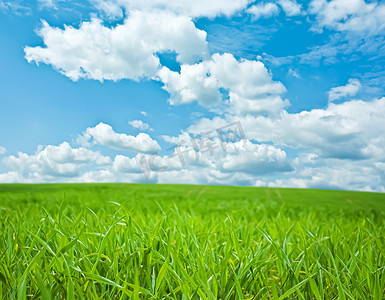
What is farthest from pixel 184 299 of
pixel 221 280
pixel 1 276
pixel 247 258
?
pixel 1 276

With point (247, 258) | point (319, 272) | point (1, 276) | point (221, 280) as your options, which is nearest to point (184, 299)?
point (221, 280)

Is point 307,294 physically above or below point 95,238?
below

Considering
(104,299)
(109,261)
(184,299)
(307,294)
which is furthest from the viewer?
(109,261)

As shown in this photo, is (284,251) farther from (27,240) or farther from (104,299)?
(27,240)

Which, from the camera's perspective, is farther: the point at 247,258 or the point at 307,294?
the point at 247,258

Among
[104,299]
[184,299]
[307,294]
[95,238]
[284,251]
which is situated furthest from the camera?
[95,238]

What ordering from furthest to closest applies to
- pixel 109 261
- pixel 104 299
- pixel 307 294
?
1. pixel 109 261
2. pixel 307 294
3. pixel 104 299

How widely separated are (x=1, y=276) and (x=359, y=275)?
179 centimetres

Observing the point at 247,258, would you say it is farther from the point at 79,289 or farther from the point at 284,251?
the point at 79,289

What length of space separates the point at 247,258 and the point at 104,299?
762 mm

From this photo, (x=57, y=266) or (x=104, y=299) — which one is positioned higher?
(x=57, y=266)

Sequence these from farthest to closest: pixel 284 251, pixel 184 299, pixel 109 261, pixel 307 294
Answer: pixel 284 251 → pixel 109 261 → pixel 307 294 → pixel 184 299

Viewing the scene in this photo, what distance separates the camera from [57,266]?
59.4 inches

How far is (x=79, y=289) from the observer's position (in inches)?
49.8
